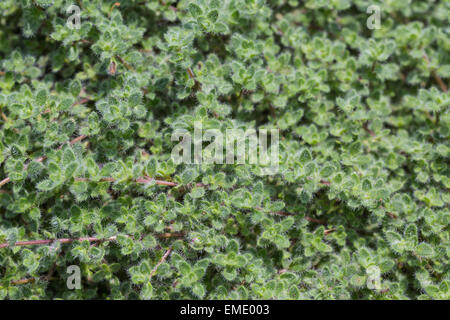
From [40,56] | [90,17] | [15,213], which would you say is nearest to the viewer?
[15,213]

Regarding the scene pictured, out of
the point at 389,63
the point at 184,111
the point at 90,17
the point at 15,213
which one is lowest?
the point at 15,213

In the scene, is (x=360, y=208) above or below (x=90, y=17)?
below

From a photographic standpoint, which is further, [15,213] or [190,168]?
[15,213]

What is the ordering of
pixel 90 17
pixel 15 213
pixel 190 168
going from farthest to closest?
pixel 90 17
pixel 15 213
pixel 190 168

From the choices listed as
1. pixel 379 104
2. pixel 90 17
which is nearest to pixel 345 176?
pixel 379 104

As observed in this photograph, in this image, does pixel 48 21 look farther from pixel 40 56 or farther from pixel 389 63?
pixel 389 63

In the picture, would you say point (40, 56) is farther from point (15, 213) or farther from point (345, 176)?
point (345, 176)
